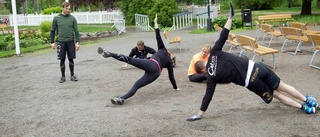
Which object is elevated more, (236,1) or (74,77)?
(236,1)

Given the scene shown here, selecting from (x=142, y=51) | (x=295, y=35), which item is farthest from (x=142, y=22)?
(x=142, y=51)

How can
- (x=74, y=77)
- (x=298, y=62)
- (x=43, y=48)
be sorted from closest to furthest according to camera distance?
(x=74, y=77)
(x=298, y=62)
(x=43, y=48)

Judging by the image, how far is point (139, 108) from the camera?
7.48 meters

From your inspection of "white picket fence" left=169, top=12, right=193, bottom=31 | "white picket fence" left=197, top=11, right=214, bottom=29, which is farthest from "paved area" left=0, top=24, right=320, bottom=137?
"white picket fence" left=169, top=12, right=193, bottom=31

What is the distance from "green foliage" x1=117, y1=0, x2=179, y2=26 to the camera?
29453 mm

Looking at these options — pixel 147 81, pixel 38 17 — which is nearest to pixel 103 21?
pixel 38 17

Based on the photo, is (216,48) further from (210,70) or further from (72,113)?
(72,113)

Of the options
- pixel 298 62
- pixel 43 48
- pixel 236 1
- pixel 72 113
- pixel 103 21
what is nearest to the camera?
pixel 72 113

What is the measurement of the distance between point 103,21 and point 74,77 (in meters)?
25.0

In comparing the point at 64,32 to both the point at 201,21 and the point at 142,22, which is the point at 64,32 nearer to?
the point at 201,21

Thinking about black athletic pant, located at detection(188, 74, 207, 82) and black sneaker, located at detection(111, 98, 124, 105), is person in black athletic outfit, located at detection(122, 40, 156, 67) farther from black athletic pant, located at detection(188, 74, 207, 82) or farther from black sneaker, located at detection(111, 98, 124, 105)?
black sneaker, located at detection(111, 98, 124, 105)

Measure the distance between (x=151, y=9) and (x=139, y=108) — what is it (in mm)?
22994

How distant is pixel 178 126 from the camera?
625 centimetres

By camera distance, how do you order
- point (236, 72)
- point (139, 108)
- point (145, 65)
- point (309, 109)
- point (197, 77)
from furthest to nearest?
1. point (197, 77)
2. point (145, 65)
3. point (139, 108)
4. point (309, 109)
5. point (236, 72)
